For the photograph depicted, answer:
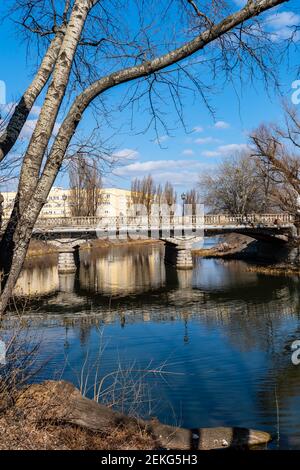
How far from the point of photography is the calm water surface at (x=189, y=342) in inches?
345

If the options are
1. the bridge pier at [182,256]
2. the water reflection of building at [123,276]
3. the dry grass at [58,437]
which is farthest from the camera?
the bridge pier at [182,256]

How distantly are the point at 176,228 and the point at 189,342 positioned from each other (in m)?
25.1

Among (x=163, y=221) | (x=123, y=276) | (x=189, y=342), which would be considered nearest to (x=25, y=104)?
(x=189, y=342)

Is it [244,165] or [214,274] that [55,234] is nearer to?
[214,274]

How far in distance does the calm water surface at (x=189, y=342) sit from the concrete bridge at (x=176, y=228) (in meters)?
7.36

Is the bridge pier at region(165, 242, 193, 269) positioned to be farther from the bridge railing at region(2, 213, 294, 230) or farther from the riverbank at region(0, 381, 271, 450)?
the riverbank at region(0, 381, 271, 450)

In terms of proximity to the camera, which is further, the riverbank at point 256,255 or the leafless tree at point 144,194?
the leafless tree at point 144,194

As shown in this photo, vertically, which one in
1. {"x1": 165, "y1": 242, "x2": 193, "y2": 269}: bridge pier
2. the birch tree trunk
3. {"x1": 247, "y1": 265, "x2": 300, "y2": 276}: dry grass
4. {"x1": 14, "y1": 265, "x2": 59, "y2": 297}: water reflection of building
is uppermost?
the birch tree trunk

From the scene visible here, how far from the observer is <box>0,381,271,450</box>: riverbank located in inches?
171

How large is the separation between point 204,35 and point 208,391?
7.70 m

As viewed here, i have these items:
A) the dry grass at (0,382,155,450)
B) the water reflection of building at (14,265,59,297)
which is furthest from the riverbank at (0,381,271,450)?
the water reflection of building at (14,265,59,297)

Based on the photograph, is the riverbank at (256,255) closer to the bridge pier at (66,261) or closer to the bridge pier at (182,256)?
the bridge pier at (182,256)

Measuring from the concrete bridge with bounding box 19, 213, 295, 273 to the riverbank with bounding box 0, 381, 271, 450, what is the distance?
102 ft

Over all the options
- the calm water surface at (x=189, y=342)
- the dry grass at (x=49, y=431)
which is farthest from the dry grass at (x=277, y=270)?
the dry grass at (x=49, y=431)
